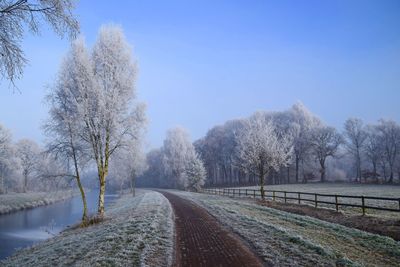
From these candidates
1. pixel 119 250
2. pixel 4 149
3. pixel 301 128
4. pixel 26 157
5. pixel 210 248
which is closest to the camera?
pixel 119 250

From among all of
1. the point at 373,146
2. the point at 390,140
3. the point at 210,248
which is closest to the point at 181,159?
the point at 373,146

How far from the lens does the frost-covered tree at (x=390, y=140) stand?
74875 millimetres

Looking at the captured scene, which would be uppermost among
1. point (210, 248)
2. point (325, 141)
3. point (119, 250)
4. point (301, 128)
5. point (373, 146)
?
point (301, 128)

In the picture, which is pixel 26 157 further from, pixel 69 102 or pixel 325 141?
pixel 325 141

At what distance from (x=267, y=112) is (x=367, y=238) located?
255 feet

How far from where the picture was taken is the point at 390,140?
76.8m

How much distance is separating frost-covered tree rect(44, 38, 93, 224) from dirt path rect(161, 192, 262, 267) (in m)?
9.89

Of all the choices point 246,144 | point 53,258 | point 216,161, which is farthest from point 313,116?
point 53,258

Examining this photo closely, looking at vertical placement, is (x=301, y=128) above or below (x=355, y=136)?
above

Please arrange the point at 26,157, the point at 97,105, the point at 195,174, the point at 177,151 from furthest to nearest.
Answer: the point at 177,151, the point at 26,157, the point at 195,174, the point at 97,105

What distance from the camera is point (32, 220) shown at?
3547cm

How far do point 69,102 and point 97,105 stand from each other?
2.36 m

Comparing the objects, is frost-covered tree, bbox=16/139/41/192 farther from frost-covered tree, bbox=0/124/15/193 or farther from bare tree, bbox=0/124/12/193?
bare tree, bbox=0/124/12/193

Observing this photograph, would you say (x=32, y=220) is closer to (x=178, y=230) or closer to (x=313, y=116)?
(x=178, y=230)
